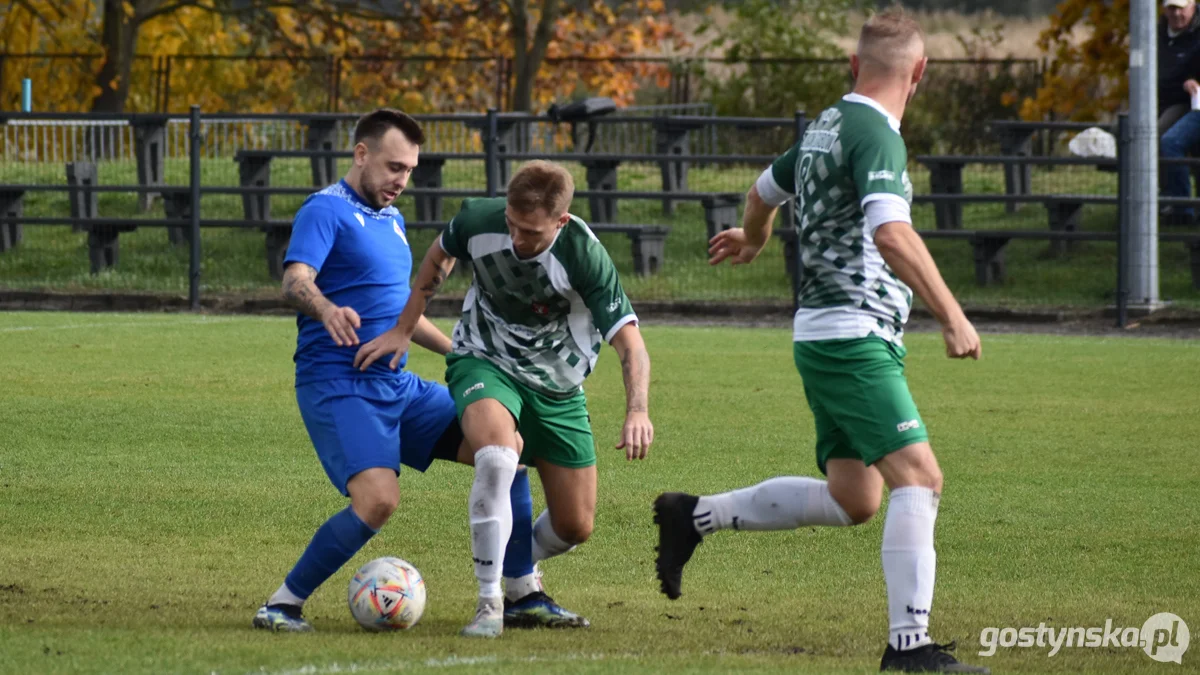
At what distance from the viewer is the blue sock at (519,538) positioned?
19.9 feet

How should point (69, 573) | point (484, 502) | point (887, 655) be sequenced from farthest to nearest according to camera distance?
point (69, 573)
point (484, 502)
point (887, 655)

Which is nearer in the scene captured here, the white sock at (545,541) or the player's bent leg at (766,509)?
the player's bent leg at (766,509)

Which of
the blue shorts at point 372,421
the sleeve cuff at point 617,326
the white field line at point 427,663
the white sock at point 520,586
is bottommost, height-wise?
the white field line at point 427,663

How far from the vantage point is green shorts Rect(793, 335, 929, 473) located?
16.9ft

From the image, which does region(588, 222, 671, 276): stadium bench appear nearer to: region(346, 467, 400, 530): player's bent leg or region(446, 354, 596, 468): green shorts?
region(446, 354, 596, 468): green shorts

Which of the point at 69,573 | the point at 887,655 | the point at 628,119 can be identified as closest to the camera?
the point at 887,655

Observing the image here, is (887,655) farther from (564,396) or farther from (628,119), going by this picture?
(628,119)

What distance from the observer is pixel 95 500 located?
8031 mm

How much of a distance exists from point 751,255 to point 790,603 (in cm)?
124

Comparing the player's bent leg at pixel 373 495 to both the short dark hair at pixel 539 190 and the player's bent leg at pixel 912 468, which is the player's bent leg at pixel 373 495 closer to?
the short dark hair at pixel 539 190

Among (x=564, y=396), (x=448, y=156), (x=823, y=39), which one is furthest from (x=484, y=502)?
(x=823, y=39)

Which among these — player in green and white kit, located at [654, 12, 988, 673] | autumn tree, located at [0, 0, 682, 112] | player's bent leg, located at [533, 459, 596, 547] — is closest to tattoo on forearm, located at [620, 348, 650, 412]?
player's bent leg, located at [533, 459, 596, 547]

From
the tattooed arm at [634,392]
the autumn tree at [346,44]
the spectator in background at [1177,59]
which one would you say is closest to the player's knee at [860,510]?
the tattooed arm at [634,392]

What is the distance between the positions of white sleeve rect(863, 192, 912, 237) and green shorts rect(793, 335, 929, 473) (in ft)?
1.36
